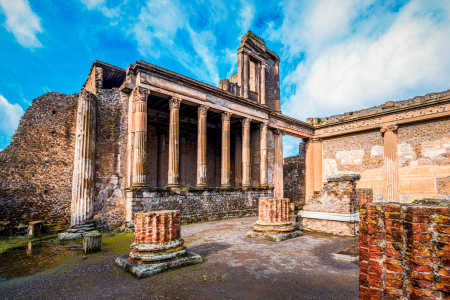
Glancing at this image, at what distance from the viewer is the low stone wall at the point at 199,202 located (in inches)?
365

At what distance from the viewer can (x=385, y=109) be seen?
15.3 m

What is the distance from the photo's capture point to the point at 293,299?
3.09 m

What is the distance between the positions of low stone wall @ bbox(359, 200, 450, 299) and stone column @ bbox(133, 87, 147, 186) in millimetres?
8755

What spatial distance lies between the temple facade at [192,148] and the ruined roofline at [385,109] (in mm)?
77

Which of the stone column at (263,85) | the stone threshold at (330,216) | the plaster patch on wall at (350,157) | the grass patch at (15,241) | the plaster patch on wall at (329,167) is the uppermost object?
the stone column at (263,85)

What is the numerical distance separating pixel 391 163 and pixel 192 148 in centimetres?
1310

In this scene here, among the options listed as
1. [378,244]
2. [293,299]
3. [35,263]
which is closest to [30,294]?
[35,263]

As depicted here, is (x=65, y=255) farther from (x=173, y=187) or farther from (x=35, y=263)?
(x=173, y=187)

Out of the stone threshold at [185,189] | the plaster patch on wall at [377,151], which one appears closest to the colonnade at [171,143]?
the stone threshold at [185,189]

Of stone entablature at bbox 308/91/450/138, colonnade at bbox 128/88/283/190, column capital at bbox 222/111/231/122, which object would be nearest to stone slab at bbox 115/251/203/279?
colonnade at bbox 128/88/283/190

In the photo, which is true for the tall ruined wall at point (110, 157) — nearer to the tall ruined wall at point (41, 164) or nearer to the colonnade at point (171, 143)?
the colonnade at point (171, 143)

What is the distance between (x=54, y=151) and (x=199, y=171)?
21.2 feet

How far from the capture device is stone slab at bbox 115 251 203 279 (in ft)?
13.2

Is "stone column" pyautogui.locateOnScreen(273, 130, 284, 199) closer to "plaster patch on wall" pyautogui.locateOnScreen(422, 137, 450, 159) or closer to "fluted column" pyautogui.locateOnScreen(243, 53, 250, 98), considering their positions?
"fluted column" pyautogui.locateOnScreen(243, 53, 250, 98)
